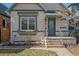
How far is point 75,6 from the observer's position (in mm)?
14602

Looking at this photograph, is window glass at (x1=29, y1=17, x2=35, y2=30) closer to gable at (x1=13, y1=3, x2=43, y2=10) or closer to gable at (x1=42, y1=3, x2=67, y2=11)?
gable at (x1=13, y1=3, x2=43, y2=10)

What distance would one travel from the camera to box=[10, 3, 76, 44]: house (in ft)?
48.7

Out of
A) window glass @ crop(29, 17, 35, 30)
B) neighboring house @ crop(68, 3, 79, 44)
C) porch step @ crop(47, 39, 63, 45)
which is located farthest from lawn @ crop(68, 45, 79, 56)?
window glass @ crop(29, 17, 35, 30)

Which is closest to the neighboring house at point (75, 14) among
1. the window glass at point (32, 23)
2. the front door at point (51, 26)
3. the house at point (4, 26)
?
the front door at point (51, 26)

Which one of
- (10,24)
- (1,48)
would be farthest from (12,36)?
(1,48)

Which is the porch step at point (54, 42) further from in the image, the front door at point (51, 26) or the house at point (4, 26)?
the house at point (4, 26)

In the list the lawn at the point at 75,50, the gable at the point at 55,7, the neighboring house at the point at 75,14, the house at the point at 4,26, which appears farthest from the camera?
the house at the point at 4,26

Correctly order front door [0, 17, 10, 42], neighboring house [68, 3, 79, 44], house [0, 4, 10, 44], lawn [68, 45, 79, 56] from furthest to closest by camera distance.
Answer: front door [0, 17, 10, 42], house [0, 4, 10, 44], neighboring house [68, 3, 79, 44], lawn [68, 45, 79, 56]

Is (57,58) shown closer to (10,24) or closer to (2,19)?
(10,24)

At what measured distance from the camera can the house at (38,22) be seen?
1484 cm

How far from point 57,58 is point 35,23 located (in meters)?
5.86

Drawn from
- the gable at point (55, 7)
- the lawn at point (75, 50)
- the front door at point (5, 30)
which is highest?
the gable at point (55, 7)

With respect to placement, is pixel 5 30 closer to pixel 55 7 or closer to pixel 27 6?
pixel 27 6

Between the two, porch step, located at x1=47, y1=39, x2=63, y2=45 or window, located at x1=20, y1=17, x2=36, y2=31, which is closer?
porch step, located at x1=47, y1=39, x2=63, y2=45
